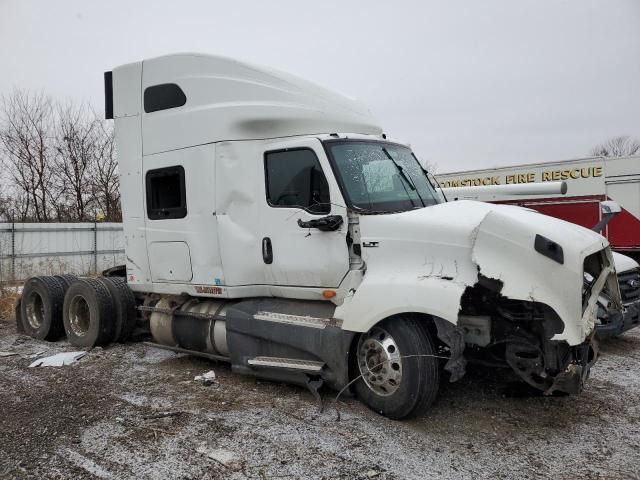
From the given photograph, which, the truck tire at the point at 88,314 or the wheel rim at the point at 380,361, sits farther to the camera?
the truck tire at the point at 88,314

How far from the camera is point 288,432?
4.01 metres

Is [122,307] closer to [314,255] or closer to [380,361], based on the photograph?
[314,255]

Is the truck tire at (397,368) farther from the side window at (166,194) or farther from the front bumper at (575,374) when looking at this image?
the side window at (166,194)

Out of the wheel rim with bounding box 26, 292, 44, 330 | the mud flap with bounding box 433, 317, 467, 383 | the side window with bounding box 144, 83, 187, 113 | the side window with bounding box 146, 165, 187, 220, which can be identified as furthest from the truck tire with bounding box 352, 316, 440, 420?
the wheel rim with bounding box 26, 292, 44, 330

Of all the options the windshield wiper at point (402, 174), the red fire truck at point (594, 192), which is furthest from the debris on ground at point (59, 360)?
the red fire truck at point (594, 192)

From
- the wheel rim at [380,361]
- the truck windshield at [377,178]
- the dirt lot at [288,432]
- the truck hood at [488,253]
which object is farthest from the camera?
the truck windshield at [377,178]

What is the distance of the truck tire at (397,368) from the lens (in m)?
3.98

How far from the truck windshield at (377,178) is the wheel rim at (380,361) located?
1133 millimetres

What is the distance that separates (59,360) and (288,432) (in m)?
3.61

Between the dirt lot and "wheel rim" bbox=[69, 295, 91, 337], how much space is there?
1550mm

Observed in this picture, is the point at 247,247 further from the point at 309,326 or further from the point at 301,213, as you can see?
the point at 309,326

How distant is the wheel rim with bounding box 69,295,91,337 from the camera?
23.1ft

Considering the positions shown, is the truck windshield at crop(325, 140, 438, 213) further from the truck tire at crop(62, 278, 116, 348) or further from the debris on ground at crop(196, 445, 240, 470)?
the truck tire at crop(62, 278, 116, 348)

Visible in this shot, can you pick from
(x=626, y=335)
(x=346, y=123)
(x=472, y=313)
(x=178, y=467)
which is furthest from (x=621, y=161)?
(x=178, y=467)
